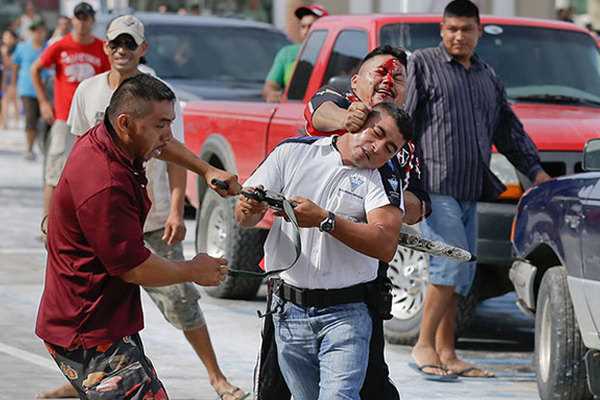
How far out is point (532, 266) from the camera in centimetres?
841

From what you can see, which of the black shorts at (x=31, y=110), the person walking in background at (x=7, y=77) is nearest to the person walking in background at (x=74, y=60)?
the black shorts at (x=31, y=110)

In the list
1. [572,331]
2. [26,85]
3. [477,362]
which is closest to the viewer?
[572,331]

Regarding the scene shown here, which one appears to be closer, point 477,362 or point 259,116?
point 477,362

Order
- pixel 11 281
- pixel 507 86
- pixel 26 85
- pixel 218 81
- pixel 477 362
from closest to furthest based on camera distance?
pixel 477 362
pixel 507 86
pixel 11 281
pixel 218 81
pixel 26 85

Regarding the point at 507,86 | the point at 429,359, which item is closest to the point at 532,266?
the point at 429,359

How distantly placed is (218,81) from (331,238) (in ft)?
33.3

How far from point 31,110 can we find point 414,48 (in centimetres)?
1206

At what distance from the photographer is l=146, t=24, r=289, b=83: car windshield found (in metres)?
15.5

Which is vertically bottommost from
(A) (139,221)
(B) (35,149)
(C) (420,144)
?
(B) (35,149)

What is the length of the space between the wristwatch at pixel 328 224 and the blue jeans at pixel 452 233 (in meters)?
3.22

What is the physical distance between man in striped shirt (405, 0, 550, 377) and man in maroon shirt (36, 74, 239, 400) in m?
3.46

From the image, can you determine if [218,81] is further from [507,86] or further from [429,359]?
[429,359]

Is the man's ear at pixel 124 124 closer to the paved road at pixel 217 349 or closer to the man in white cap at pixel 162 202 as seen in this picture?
the man in white cap at pixel 162 202

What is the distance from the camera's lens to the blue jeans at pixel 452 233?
27.9 ft
